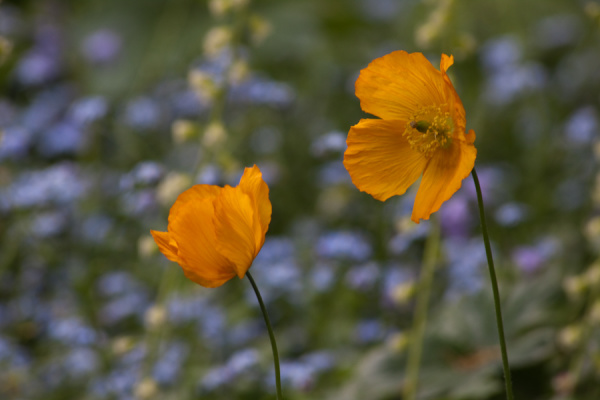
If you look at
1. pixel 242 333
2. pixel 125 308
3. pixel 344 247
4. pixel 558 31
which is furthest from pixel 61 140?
pixel 558 31

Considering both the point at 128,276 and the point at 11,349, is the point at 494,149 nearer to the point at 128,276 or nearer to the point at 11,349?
the point at 128,276

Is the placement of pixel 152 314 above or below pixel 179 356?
below

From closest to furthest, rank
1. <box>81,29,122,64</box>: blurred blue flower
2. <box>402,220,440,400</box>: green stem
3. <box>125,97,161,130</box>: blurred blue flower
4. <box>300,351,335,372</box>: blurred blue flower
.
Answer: <box>402,220,440,400</box>: green stem → <box>300,351,335,372</box>: blurred blue flower → <box>125,97,161,130</box>: blurred blue flower → <box>81,29,122,64</box>: blurred blue flower

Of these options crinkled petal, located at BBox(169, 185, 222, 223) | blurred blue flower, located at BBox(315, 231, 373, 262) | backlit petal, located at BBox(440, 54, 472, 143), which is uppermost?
blurred blue flower, located at BBox(315, 231, 373, 262)

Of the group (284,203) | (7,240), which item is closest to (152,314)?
(7,240)

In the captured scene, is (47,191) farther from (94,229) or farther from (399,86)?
(399,86)

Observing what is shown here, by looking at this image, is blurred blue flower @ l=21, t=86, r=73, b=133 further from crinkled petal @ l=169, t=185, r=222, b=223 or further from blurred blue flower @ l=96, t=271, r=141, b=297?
crinkled petal @ l=169, t=185, r=222, b=223

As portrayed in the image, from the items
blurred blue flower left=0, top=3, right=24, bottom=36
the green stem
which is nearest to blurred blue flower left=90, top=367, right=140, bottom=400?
the green stem
